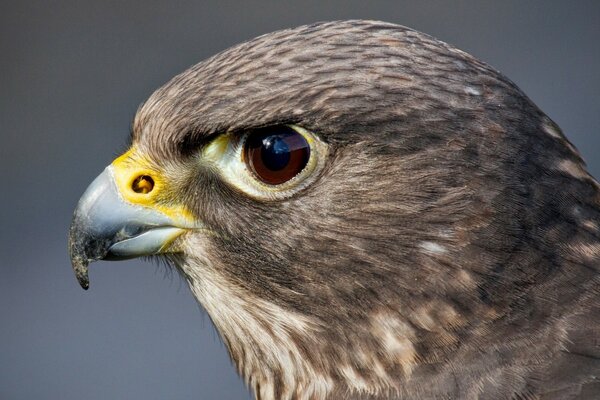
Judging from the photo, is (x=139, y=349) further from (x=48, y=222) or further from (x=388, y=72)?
(x=388, y=72)

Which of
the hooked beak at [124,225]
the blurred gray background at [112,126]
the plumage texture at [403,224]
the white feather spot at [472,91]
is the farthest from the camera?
the blurred gray background at [112,126]

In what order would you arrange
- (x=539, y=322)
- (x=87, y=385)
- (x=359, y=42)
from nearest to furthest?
(x=539, y=322)
(x=359, y=42)
(x=87, y=385)

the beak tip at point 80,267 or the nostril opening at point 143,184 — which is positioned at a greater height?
the nostril opening at point 143,184

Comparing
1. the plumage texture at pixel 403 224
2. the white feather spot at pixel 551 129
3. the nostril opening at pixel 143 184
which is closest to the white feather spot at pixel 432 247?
the plumage texture at pixel 403 224

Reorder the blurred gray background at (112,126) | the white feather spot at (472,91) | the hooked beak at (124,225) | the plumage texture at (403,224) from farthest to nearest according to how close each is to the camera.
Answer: the blurred gray background at (112,126), the hooked beak at (124,225), the white feather spot at (472,91), the plumage texture at (403,224)

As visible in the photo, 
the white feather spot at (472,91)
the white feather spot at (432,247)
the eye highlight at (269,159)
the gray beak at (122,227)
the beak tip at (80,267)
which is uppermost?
the white feather spot at (472,91)

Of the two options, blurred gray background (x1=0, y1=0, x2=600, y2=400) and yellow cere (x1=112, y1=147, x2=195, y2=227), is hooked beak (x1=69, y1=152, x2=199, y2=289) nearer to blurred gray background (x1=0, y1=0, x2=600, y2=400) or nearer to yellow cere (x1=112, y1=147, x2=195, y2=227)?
yellow cere (x1=112, y1=147, x2=195, y2=227)

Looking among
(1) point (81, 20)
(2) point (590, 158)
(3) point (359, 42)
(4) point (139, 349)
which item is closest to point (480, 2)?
(2) point (590, 158)

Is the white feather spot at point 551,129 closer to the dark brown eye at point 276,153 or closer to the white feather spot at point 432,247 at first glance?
the white feather spot at point 432,247
